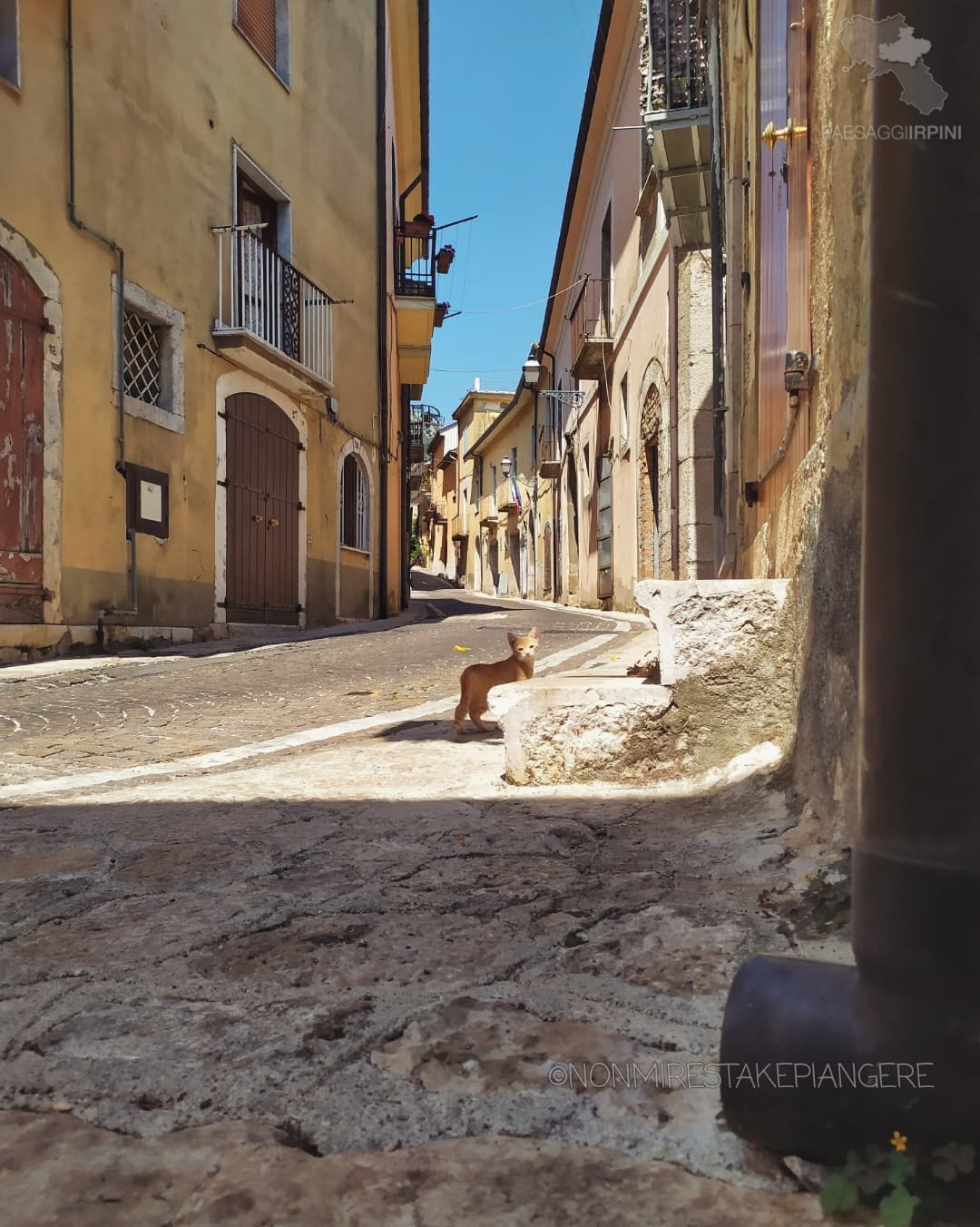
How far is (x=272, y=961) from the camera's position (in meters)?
1.45

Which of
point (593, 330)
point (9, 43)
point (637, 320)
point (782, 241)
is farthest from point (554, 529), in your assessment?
point (782, 241)

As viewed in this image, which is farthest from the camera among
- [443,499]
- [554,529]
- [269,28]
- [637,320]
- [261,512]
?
[443,499]

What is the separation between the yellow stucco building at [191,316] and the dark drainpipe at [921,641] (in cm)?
719

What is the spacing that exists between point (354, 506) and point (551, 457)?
10.4m

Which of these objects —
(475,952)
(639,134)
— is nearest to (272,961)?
(475,952)

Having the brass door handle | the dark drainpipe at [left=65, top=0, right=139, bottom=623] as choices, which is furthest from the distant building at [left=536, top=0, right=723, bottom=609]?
the dark drainpipe at [left=65, top=0, right=139, bottom=623]

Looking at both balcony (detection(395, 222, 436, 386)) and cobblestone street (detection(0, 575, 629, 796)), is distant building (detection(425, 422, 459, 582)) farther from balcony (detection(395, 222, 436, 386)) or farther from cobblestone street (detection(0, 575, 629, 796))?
cobblestone street (detection(0, 575, 629, 796))

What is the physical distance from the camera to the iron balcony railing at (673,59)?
755 cm

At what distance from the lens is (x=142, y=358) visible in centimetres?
868

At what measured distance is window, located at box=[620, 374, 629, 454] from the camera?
13343 mm

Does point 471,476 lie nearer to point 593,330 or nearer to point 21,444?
point 593,330

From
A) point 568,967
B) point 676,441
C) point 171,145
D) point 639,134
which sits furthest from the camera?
point 639,134

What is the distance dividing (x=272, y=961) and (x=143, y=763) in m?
2.49

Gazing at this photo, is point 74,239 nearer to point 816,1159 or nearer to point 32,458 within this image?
point 32,458
